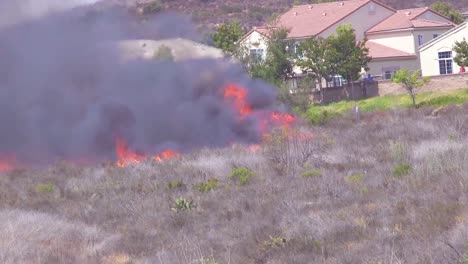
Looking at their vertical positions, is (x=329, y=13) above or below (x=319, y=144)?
above

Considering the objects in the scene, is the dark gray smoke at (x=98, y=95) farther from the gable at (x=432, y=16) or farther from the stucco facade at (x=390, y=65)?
the gable at (x=432, y=16)

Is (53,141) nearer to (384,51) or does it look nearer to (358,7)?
(384,51)

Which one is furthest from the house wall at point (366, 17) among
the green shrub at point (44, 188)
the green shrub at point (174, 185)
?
the green shrub at point (174, 185)

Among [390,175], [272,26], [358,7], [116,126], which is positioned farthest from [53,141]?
[358,7]

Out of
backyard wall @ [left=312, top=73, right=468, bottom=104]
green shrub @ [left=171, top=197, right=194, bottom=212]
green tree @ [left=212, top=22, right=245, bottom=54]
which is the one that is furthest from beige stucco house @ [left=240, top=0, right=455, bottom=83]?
green shrub @ [left=171, top=197, right=194, bottom=212]

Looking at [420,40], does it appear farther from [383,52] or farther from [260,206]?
[260,206]

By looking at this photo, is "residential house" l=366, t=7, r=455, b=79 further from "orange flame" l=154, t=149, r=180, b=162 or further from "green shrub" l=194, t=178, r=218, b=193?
"green shrub" l=194, t=178, r=218, b=193

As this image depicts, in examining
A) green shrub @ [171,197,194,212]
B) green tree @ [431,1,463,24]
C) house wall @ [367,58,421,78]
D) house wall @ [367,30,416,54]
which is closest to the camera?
green shrub @ [171,197,194,212]
